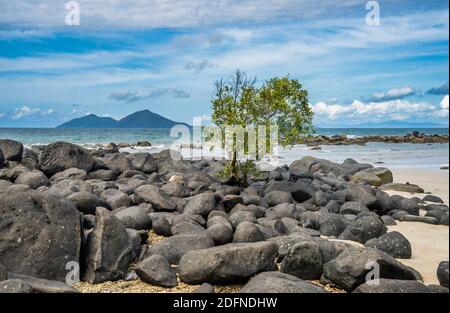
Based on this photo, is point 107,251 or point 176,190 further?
point 176,190

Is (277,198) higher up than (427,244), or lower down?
higher up

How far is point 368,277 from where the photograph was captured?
7.26 meters

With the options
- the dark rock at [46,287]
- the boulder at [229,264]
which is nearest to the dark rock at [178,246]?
the boulder at [229,264]

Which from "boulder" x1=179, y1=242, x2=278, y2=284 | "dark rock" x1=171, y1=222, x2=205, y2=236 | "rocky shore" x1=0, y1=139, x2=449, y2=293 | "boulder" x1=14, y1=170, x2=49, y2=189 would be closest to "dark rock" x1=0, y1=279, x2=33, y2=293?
"rocky shore" x1=0, y1=139, x2=449, y2=293

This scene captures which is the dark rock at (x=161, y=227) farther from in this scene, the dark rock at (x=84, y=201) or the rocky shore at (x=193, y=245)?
the dark rock at (x=84, y=201)

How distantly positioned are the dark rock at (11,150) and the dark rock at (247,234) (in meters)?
12.6

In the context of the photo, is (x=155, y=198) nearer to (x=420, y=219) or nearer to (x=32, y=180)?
(x=32, y=180)

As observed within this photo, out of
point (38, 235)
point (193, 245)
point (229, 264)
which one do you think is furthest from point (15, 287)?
point (193, 245)

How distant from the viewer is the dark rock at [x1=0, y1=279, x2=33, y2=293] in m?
5.89

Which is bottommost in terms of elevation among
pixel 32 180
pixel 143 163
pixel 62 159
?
pixel 32 180

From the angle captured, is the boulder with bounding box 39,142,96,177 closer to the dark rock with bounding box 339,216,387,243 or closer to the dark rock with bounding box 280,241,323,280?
the dark rock with bounding box 339,216,387,243

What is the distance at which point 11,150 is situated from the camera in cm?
1912

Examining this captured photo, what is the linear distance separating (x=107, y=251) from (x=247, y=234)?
2581 mm

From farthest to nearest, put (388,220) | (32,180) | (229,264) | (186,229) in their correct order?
1. (32,180)
2. (388,220)
3. (186,229)
4. (229,264)
